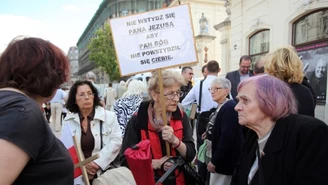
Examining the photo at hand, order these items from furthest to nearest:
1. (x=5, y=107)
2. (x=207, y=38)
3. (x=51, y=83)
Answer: (x=207, y=38) < (x=51, y=83) < (x=5, y=107)

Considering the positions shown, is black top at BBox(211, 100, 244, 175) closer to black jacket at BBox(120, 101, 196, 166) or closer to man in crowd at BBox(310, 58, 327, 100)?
black jacket at BBox(120, 101, 196, 166)

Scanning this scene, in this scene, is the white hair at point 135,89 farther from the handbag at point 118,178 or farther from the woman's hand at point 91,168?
the handbag at point 118,178

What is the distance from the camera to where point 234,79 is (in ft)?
18.2

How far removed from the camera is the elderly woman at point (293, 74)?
2.50m

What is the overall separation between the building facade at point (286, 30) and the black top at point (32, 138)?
6.81 m

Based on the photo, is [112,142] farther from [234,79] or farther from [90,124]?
[234,79]

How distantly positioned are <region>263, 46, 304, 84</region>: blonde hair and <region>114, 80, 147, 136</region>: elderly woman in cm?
225

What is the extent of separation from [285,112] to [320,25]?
25.3ft

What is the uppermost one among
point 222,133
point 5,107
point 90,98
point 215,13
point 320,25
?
point 215,13

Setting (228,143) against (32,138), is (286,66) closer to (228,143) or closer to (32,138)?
(228,143)

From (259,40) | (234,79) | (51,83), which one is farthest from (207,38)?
(51,83)

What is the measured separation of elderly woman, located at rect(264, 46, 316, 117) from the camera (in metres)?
2.50

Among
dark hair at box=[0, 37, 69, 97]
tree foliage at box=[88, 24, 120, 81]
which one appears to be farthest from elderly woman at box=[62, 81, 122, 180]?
tree foliage at box=[88, 24, 120, 81]

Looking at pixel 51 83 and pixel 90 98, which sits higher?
pixel 51 83
